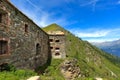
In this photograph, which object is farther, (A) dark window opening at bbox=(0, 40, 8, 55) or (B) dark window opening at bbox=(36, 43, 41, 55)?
(B) dark window opening at bbox=(36, 43, 41, 55)

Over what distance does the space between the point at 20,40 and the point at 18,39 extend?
0.79m

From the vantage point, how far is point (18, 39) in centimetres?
3275

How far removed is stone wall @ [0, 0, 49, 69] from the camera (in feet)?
94.2

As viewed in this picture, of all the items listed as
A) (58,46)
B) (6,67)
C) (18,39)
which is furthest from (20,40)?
(58,46)

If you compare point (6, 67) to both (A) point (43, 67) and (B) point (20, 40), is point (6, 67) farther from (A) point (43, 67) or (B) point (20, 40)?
(A) point (43, 67)

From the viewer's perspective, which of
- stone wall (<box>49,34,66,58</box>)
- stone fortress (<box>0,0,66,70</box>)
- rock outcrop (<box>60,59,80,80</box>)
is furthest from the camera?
stone wall (<box>49,34,66,58</box>)

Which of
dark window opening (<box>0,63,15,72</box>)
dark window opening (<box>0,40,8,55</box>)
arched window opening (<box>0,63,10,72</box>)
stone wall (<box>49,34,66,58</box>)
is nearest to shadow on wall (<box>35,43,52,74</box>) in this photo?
stone wall (<box>49,34,66,58</box>)

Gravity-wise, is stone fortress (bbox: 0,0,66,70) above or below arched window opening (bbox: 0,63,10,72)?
above

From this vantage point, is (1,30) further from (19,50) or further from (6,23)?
(19,50)

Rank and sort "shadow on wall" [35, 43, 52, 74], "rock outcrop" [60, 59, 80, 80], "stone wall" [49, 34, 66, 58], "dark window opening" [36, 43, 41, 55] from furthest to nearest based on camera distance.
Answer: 1. "stone wall" [49, 34, 66, 58]
2. "rock outcrop" [60, 59, 80, 80]
3. "dark window opening" [36, 43, 41, 55]
4. "shadow on wall" [35, 43, 52, 74]

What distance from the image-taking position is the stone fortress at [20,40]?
28.7m

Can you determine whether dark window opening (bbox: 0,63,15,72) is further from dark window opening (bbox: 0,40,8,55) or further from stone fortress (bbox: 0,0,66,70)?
dark window opening (bbox: 0,40,8,55)

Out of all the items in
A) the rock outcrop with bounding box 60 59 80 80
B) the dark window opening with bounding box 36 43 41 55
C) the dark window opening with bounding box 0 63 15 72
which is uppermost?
the dark window opening with bounding box 36 43 41 55

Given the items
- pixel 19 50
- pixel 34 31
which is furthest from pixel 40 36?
pixel 19 50
